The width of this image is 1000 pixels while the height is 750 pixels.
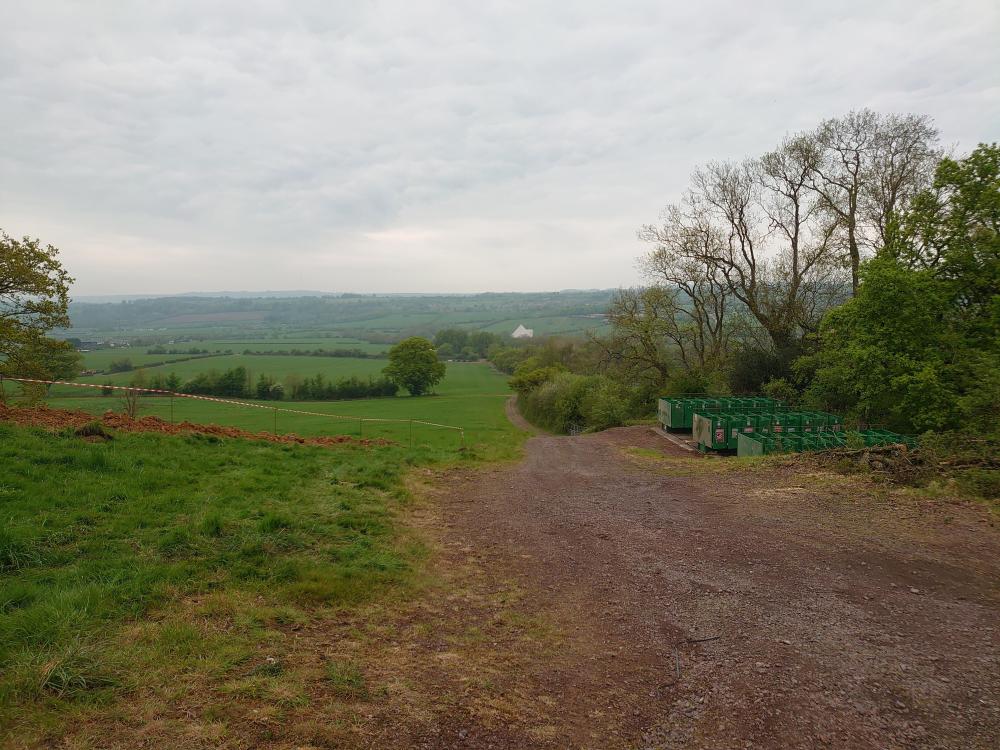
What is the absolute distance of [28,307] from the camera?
65.8 feet

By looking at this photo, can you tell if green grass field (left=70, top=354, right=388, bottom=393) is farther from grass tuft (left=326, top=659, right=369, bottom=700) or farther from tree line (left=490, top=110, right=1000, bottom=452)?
grass tuft (left=326, top=659, right=369, bottom=700)

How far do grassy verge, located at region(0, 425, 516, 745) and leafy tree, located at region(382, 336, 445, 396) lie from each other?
53978mm

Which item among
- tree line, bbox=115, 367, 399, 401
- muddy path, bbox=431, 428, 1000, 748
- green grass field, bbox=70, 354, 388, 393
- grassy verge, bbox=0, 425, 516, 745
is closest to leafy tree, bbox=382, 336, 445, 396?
tree line, bbox=115, 367, 399, 401

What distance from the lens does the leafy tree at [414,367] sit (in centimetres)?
6450

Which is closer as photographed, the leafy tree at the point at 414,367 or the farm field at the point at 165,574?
the farm field at the point at 165,574

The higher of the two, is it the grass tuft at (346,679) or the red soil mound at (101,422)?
the red soil mound at (101,422)

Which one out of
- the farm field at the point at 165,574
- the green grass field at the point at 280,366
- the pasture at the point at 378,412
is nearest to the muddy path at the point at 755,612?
the farm field at the point at 165,574

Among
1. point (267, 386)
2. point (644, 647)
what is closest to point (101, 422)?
point (644, 647)

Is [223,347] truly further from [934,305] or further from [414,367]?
[934,305]

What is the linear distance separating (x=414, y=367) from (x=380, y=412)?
666 inches

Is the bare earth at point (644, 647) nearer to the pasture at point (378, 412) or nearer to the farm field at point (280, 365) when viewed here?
the pasture at point (378, 412)

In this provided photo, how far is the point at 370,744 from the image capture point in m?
3.56

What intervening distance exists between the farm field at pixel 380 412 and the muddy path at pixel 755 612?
922cm

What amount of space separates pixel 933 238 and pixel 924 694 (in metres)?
21.5
